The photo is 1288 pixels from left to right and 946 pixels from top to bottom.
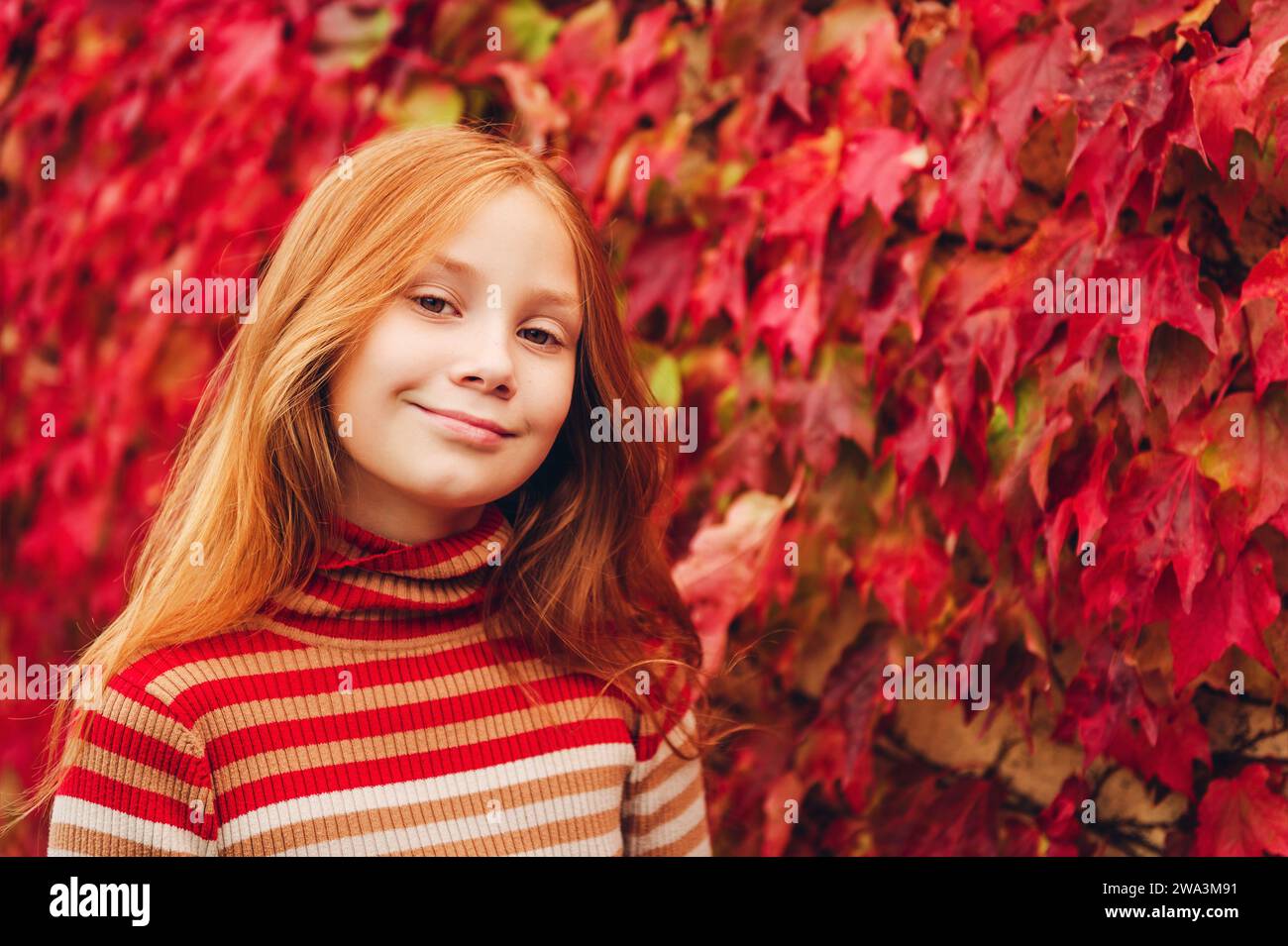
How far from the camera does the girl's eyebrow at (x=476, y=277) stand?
3.19 ft

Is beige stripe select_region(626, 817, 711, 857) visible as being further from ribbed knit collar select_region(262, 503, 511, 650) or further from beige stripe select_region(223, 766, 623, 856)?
ribbed knit collar select_region(262, 503, 511, 650)

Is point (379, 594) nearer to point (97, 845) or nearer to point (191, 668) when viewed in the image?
point (191, 668)

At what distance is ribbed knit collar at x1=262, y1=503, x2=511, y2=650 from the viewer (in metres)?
0.99

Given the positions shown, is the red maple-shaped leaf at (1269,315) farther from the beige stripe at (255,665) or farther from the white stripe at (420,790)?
the beige stripe at (255,665)

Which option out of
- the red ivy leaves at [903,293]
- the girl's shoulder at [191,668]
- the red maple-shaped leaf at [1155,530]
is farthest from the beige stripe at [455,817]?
the red maple-shaped leaf at [1155,530]

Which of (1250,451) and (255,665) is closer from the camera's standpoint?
(255,665)

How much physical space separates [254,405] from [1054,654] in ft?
2.93

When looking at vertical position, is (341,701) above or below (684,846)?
above

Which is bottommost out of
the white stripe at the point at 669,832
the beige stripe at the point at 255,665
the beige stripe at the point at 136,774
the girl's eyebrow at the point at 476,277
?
the white stripe at the point at 669,832

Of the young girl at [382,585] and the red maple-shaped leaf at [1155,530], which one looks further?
the red maple-shaped leaf at [1155,530]

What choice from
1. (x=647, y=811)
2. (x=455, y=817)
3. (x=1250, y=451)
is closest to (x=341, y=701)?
(x=455, y=817)

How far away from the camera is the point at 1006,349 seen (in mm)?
1202

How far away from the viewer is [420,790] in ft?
3.20

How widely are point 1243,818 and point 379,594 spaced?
86 centimetres
